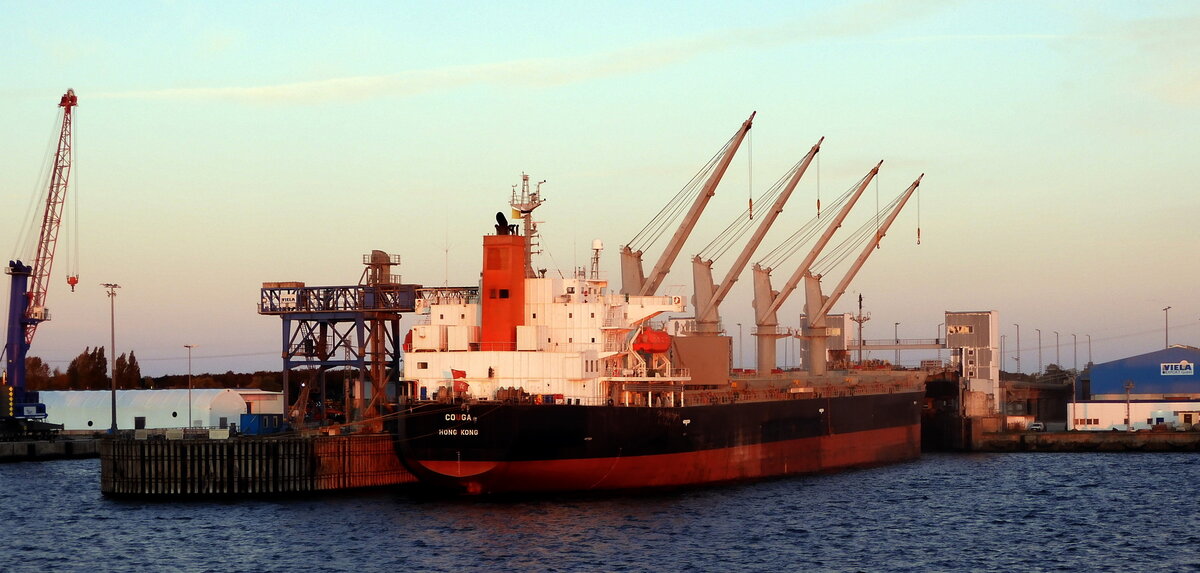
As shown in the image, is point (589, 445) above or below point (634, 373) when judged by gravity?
below

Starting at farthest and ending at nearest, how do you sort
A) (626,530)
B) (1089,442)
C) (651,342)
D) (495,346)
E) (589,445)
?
(1089,442) → (651,342) → (495,346) → (589,445) → (626,530)

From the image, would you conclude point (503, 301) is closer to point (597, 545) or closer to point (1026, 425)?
point (597, 545)

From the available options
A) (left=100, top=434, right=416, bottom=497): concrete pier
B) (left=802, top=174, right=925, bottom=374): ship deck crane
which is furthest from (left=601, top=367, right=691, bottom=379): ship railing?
(left=802, top=174, right=925, bottom=374): ship deck crane

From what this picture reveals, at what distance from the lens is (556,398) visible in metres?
51.5

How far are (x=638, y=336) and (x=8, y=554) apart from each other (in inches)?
1035

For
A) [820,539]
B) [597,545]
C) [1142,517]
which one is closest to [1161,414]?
[1142,517]

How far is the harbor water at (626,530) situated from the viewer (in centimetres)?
3838

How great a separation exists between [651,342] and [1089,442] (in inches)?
1789

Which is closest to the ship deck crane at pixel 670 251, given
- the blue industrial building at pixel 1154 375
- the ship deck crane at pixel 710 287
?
the ship deck crane at pixel 710 287

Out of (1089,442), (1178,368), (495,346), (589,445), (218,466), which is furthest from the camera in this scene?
(1178,368)

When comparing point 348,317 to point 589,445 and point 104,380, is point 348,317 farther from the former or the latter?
point 104,380

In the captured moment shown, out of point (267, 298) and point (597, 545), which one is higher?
point (267, 298)

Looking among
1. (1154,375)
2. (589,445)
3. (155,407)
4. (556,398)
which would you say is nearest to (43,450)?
(155,407)

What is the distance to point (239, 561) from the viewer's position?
37.7 m
